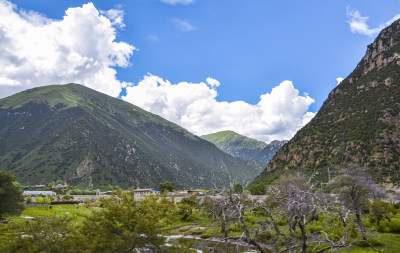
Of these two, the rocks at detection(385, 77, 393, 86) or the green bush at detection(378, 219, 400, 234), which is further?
the rocks at detection(385, 77, 393, 86)

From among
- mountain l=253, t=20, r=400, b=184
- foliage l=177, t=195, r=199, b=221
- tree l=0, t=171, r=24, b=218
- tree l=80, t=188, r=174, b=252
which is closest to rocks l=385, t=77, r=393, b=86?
mountain l=253, t=20, r=400, b=184

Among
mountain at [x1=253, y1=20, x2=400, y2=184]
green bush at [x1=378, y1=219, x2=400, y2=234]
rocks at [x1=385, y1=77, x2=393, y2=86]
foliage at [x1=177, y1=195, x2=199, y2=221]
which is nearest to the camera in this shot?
foliage at [x1=177, y1=195, x2=199, y2=221]

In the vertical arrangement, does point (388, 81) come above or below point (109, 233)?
above

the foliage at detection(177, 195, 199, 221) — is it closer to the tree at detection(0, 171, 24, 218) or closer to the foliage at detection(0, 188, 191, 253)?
the foliage at detection(0, 188, 191, 253)

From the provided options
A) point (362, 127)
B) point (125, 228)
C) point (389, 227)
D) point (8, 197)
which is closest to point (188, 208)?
point (125, 228)

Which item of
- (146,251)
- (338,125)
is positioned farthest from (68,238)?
Answer: (338,125)

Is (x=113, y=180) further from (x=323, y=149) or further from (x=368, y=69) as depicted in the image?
(x=368, y=69)

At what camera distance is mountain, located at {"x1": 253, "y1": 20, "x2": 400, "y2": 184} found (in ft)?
281

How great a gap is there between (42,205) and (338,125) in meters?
108

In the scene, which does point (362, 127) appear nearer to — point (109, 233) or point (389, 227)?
point (389, 227)

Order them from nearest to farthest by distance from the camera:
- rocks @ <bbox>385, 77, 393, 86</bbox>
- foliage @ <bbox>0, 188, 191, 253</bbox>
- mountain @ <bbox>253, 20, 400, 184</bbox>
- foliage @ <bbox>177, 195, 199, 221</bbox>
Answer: foliage @ <bbox>0, 188, 191, 253</bbox> → foliage @ <bbox>177, 195, 199, 221</bbox> → mountain @ <bbox>253, 20, 400, 184</bbox> → rocks @ <bbox>385, 77, 393, 86</bbox>

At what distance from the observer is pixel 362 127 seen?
316 ft

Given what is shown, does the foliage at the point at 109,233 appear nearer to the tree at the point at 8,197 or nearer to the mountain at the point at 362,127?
the tree at the point at 8,197

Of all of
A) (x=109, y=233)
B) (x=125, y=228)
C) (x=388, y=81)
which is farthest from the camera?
(x=388, y=81)
